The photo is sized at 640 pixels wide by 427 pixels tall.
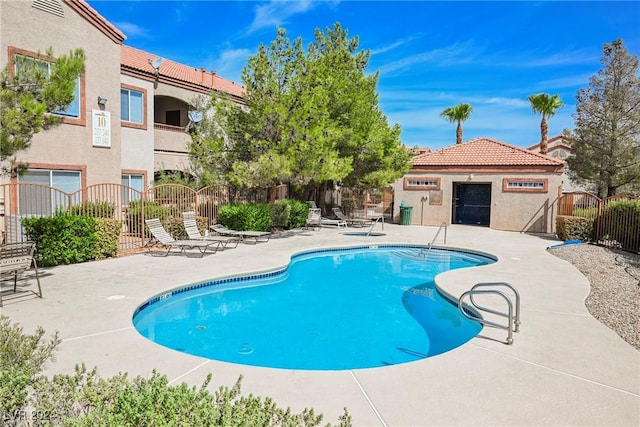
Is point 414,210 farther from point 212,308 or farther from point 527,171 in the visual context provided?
point 212,308

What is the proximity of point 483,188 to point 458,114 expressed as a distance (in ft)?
57.8

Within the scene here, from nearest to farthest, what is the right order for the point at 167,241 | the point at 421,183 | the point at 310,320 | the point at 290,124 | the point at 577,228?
1. the point at 310,320
2. the point at 167,241
3. the point at 290,124
4. the point at 577,228
5. the point at 421,183

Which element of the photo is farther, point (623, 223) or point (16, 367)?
point (623, 223)

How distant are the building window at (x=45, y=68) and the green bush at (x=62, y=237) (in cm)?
289

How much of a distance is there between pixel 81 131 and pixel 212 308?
11.5 metres

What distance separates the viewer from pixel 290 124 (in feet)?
57.2

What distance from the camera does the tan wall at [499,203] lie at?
23.7m

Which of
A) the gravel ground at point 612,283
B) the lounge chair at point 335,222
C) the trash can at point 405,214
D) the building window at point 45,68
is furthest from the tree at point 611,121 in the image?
the building window at point 45,68

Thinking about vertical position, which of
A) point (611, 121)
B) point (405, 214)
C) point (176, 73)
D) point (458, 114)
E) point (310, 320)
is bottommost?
point (310, 320)

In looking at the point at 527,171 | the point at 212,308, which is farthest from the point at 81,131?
the point at 527,171

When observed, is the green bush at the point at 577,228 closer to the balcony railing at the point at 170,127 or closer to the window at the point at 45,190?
the balcony railing at the point at 170,127

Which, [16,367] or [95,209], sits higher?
[95,209]

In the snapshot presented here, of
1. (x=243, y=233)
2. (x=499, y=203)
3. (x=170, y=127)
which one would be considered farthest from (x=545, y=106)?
(x=243, y=233)

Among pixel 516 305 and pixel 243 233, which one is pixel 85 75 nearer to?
pixel 243 233
